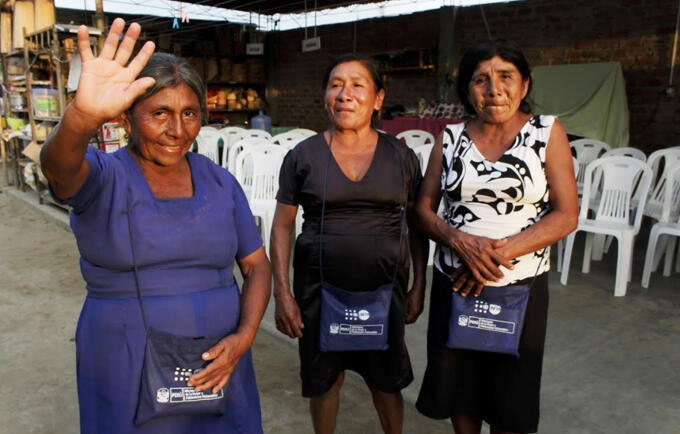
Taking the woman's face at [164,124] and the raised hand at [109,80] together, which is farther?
the woman's face at [164,124]

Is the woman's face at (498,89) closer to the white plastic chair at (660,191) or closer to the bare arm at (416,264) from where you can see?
the bare arm at (416,264)

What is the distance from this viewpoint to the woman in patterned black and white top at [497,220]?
1616 mm

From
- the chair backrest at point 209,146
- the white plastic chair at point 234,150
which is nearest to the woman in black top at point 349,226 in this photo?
the white plastic chair at point 234,150

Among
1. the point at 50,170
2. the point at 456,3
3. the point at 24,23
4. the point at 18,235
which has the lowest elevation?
the point at 18,235

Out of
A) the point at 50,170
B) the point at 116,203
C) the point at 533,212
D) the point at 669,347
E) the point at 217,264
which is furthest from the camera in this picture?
the point at 669,347

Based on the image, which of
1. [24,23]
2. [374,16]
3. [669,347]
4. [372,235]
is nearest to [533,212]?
[372,235]

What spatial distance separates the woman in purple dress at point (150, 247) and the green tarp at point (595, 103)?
6511 mm

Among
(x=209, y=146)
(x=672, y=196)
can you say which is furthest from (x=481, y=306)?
(x=209, y=146)

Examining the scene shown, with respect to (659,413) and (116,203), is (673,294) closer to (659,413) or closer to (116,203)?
(659,413)

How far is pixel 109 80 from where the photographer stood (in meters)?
1.06

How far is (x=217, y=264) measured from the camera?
4.32 ft

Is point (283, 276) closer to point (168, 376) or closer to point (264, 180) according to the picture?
point (168, 376)

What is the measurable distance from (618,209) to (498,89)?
3224 millimetres

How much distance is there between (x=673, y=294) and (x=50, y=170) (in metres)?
4.42
